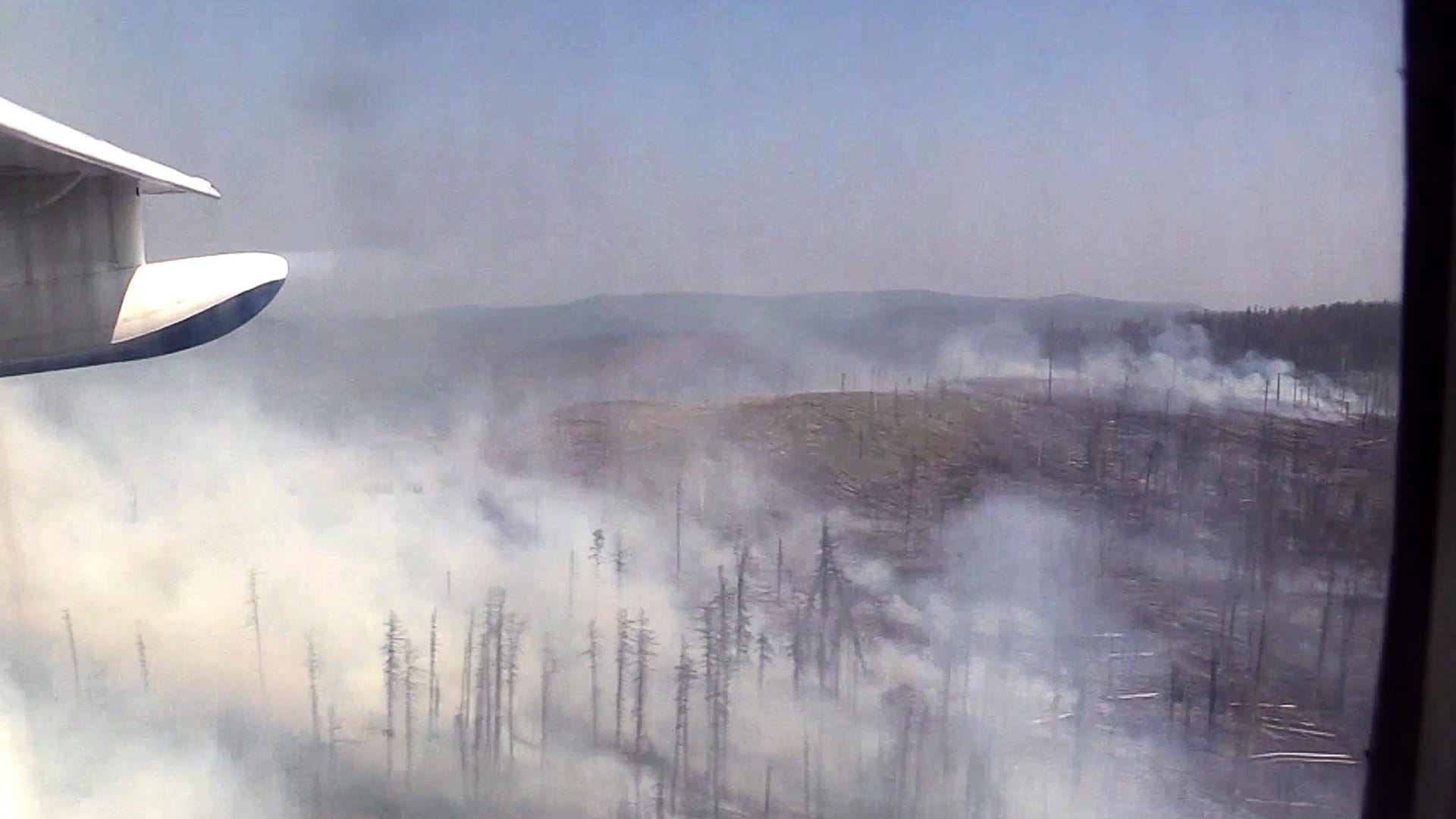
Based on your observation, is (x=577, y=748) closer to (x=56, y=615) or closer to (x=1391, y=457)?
(x=56, y=615)

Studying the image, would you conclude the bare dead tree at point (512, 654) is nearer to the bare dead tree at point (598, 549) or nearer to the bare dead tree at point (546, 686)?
the bare dead tree at point (546, 686)

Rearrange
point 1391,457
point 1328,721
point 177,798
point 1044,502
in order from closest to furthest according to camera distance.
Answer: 1. point 1391,457
2. point 1328,721
3. point 1044,502
4. point 177,798

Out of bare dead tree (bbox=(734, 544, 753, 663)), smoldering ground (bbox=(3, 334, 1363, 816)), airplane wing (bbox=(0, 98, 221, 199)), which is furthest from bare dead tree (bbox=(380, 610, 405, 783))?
airplane wing (bbox=(0, 98, 221, 199))

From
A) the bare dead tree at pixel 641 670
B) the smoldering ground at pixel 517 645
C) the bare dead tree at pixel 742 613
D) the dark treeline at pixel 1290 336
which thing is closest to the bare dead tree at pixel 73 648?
the smoldering ground at pixel 517 645

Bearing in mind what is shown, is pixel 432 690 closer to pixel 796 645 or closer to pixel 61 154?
pixel 796 645

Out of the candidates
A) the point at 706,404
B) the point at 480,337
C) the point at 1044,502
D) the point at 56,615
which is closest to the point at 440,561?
the point at 480,337

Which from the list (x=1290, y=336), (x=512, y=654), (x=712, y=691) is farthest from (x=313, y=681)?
(x=1290, y=336)
